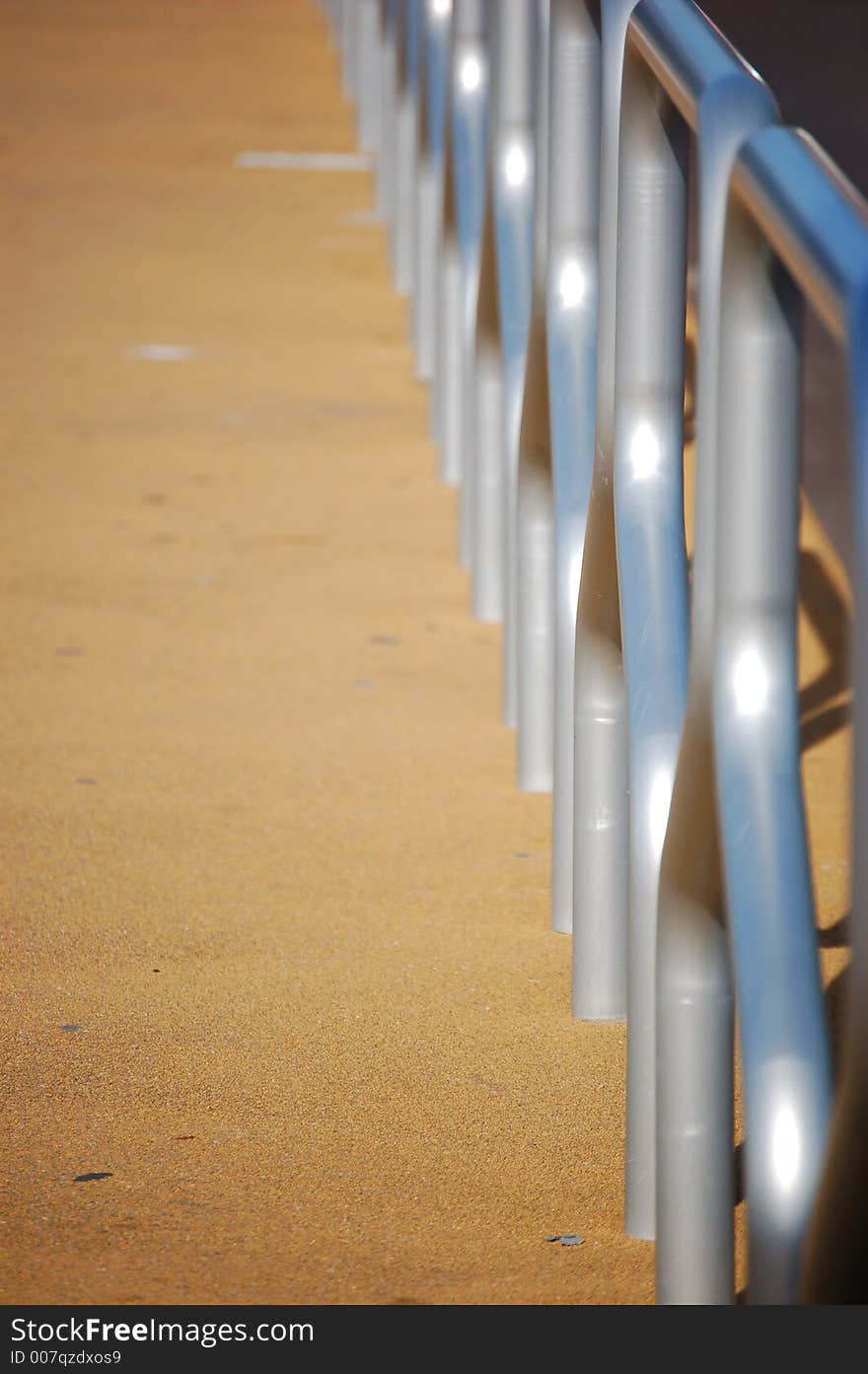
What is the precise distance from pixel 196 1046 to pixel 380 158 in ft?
20.4

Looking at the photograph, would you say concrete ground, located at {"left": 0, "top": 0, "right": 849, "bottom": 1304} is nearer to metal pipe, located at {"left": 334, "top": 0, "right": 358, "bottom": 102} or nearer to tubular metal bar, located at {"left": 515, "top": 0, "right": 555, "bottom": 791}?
tubular metal bar, located at {"left": 515, "top": 0, "right": 555, "bottom": 791}

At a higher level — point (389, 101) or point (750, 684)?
point (750, 684)

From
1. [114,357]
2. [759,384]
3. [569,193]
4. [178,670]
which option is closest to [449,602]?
[178,670]

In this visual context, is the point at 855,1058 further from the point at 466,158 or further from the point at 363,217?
the point at 363,217

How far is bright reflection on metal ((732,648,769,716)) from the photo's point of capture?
1.56 m

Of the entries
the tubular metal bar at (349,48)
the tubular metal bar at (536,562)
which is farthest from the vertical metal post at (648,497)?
the tubular metal bar at (349,48)

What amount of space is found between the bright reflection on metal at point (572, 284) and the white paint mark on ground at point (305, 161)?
7034 mm

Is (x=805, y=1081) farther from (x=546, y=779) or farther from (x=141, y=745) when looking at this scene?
(x=141, y=745)

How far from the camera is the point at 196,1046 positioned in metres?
2.66

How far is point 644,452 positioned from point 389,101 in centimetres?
545

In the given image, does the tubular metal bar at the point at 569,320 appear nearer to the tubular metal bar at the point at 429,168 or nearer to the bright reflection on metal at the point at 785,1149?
the bright reflection on metal at the point at 785,1149

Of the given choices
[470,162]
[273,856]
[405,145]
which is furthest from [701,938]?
[405,145]

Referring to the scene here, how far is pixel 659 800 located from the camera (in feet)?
6.65

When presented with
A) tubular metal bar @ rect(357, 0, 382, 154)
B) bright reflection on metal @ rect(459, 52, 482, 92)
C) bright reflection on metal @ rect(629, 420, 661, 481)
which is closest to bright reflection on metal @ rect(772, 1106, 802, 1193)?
bright reflection on metal @ rect(629, 420, 661, 481)
